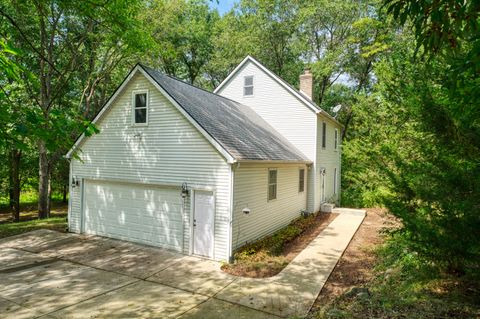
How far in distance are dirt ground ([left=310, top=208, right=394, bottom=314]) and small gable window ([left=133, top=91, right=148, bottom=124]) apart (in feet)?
27.4

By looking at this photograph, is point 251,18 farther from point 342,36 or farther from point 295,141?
point 295,141

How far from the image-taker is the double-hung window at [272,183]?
1206cm

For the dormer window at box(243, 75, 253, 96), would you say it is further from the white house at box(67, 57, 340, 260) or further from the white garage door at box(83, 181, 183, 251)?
the white garage door at box(83, 181, 183, 251)

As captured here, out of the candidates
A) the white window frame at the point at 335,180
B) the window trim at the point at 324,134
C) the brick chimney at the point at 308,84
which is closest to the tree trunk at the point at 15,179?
the brick chimney at the point at 308,84

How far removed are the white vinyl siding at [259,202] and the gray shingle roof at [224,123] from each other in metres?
0.58

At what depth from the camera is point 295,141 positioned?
17.1 m

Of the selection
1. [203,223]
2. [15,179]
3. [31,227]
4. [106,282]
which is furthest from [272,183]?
[15,179]

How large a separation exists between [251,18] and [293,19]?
3.88 m

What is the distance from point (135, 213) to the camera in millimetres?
11375

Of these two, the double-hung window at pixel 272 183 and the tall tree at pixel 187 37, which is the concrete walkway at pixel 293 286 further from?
the tall tree at pixel 187 37

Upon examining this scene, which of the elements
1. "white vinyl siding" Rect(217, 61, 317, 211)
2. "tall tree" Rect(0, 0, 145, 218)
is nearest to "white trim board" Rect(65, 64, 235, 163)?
"tall tree" Rect(0, 0, 145, 218)

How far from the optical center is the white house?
9.72 meters

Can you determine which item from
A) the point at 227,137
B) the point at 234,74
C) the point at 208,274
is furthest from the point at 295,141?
the point at 208,274

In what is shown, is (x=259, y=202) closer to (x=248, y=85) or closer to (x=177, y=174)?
(x=177, y=174)
